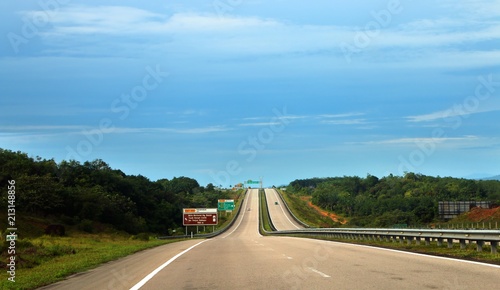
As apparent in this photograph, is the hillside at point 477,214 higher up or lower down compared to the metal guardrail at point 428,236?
higher up

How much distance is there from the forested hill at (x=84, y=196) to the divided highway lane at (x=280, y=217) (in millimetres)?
21395

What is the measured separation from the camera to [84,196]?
83750 mm

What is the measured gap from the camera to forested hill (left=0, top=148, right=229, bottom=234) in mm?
74000

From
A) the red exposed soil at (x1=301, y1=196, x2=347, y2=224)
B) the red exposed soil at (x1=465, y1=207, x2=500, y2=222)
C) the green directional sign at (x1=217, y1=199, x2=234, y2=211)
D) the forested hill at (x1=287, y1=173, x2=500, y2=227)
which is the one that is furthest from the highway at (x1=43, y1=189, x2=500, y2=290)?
the red exposed soil at (x1=301, y1=196, x2=347, y2=224)

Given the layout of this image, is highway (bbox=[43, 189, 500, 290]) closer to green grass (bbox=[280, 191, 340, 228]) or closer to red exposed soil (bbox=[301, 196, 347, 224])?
green grass (bbox=[280, 191, 340, 228])

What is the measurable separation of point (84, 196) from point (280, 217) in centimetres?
7075

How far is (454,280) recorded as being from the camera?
14.3m

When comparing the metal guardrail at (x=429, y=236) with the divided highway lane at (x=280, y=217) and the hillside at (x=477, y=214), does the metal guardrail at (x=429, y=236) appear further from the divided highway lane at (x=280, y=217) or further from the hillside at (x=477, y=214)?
the divided highway lane at (x=280, y=217)

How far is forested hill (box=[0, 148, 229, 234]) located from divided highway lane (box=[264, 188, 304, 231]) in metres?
21.4

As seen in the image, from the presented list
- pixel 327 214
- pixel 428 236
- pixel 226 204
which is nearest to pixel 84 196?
pixel 226 204

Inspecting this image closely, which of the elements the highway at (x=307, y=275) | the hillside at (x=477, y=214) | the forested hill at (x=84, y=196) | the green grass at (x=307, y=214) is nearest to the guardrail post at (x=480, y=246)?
the highway at (x=307, y=275)

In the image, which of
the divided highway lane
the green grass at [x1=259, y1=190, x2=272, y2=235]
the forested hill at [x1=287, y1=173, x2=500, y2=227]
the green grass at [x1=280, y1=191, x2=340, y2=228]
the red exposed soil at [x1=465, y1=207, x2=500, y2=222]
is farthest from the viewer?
the green grass at [x1=280, y1=191, x2=340, y2=228]

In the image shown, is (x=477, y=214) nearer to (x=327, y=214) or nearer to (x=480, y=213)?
(x=480, y=213)

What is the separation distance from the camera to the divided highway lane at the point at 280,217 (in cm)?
12560
